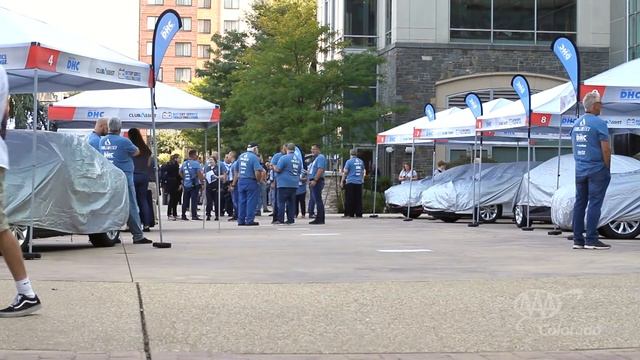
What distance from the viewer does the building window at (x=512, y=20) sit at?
35.1 m

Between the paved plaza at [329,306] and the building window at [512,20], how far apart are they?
24579mm

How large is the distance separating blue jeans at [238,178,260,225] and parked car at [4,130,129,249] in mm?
7673

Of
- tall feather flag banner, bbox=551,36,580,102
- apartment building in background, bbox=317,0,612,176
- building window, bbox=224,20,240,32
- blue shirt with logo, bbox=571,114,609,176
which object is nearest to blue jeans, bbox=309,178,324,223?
tall feather flag banner, bbox=551,36,580,102

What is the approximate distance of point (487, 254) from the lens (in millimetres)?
11492

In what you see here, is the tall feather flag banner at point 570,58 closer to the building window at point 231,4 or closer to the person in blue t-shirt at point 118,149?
the person in blue t-shirt at point 118,149

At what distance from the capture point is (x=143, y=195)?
51.6 feet

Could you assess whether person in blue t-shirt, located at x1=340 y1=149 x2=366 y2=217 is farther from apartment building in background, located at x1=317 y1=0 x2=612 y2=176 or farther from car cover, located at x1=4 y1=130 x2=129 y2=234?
car cover, located at x1=4 y1=130 x2=129 y2=234

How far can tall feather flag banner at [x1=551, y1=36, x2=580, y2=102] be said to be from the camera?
1449cm

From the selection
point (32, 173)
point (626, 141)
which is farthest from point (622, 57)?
point (32, 173)

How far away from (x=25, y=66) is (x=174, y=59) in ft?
331

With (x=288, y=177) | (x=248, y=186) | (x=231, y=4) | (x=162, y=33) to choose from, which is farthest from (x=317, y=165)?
(x=231, y=4)

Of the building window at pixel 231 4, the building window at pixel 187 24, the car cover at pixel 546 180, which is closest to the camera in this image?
the car cover at pixel 546 180

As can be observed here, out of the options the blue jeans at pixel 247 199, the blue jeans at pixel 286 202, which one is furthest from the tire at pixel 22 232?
the blue jeans at pixel 286 202

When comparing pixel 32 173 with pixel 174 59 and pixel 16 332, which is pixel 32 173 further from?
pixel 174 59
